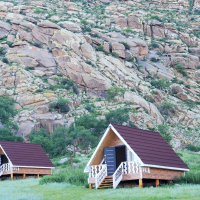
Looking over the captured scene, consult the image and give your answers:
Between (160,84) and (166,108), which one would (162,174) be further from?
(160,84)

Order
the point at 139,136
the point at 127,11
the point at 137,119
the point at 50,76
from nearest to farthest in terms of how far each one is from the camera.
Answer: the point at 139,136, the point at 137,119, the point at 50,76, the point at 127,11

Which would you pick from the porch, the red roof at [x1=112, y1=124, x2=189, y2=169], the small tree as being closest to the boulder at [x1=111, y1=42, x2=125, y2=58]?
the small tree

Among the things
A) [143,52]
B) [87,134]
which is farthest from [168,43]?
[87,134]

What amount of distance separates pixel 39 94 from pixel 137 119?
19.3m

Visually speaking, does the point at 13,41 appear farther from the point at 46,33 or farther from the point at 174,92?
the point at 174,92

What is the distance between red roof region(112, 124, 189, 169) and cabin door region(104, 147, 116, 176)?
5.10 feet

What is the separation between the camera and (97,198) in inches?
756

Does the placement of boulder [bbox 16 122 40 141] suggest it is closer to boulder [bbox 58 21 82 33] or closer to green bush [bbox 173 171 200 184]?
boulder [bbox 58 21 82 33]

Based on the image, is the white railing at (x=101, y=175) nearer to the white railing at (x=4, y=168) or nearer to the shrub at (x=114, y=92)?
the white railing at (x=4, y=168)

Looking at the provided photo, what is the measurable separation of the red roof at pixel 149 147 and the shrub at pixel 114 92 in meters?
48.4

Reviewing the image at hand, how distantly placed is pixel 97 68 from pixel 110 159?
6093 cm

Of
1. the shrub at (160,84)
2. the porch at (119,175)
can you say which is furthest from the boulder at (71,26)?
the porch at (119,175)

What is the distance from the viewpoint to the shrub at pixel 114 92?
250ft

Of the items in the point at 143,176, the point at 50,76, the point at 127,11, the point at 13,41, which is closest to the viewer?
the point at 143,176
